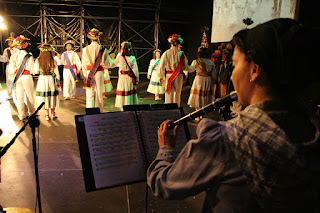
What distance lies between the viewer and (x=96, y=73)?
608cm

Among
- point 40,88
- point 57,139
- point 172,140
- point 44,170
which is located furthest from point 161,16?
point 172,140

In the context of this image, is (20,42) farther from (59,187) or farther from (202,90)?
(202,90)

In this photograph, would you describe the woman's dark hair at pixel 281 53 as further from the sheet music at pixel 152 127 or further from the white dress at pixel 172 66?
the white dress at pixel 172 66

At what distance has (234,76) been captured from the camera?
108cm

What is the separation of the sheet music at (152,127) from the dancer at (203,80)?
478 centimetres

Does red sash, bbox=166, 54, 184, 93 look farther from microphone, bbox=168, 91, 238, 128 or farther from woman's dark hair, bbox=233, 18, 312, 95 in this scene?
woman's dark hair, bbox=233, 18, 312, 95

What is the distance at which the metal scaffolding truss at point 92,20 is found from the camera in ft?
45.1

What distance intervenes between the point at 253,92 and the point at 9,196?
10.1 ft

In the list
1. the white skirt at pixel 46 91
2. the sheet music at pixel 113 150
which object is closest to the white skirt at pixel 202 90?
the white skirt at pixel 46 91

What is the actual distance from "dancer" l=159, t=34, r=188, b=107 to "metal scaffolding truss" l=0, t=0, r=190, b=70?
8189 mm

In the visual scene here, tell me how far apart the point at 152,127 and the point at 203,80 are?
16.8 feet

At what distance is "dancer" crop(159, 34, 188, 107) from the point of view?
6.41m

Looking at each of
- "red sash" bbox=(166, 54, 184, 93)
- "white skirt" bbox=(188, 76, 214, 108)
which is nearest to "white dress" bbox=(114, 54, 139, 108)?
"red sash" bbox=(166, 54, 184, 93)

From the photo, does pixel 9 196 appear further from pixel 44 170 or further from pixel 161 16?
pixel 161 16
